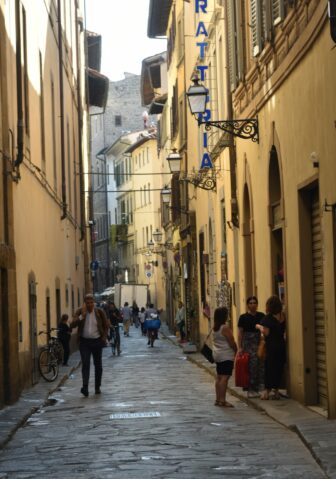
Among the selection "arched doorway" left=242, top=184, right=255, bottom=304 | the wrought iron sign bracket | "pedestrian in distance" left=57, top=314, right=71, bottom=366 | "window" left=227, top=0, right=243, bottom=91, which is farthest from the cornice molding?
"pedestrian in distance" left=57, top=314, right=71, bottom=366

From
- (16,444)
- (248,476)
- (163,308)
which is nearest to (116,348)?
(16,444)

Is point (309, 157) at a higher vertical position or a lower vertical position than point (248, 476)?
higher

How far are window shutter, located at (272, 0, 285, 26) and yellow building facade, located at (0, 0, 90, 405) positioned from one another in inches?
175

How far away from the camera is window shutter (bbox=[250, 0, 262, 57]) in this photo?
19969 mm

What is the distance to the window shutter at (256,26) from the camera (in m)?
20.0

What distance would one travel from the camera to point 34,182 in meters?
25.5

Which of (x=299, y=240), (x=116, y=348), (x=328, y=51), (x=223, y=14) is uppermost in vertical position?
(x=223, y=14)

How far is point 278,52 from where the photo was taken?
1806 centimetres

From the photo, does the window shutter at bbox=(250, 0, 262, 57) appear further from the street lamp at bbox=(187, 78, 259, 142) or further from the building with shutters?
the street lamp at bbox=(187, 78, 259, 142)

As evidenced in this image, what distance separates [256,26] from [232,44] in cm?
416

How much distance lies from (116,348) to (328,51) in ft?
91.3

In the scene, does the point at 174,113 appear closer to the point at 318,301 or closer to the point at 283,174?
the point at 283,174

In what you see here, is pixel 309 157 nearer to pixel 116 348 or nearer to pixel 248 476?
pixel 248 476

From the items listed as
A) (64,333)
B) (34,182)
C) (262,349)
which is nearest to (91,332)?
(262,349)
